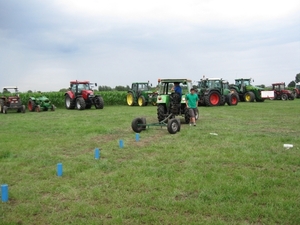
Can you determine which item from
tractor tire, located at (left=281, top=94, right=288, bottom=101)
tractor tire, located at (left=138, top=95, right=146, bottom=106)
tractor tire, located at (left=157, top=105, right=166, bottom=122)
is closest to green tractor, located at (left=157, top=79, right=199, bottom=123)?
tractor tire, located at (left=157, top=105, right=166, bottom=122)

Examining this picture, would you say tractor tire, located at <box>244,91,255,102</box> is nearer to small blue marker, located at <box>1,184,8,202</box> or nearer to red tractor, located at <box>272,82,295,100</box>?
red tractor, located at <box>272,82,295,100</box>

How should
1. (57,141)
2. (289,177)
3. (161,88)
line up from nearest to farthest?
1. (289,177)
2. (57,141)
3. (161,88)

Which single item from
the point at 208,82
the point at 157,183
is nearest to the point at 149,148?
the point at 157,183

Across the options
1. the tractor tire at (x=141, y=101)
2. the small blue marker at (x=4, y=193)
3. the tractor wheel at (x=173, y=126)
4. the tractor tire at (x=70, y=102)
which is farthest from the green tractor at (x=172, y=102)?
the tractor tire at (x=141, y=101)

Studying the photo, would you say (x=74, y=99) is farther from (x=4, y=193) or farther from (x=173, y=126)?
(x=4, y=193)

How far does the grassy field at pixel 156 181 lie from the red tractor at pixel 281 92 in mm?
22980

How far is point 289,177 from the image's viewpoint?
16.6 feet

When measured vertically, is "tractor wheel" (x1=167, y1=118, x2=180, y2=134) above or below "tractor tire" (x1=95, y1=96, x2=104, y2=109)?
below

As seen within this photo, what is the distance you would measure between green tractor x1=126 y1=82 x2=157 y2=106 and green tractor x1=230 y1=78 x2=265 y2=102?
281 inches

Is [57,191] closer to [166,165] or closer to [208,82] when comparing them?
[166,165]

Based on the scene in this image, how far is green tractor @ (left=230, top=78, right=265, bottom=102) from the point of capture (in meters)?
26.4

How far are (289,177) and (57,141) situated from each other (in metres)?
6.01

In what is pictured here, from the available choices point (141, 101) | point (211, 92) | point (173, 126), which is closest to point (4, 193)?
point (173, 126)

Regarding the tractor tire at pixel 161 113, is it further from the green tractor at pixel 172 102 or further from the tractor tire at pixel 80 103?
the tractor tire at pixel 80 103
